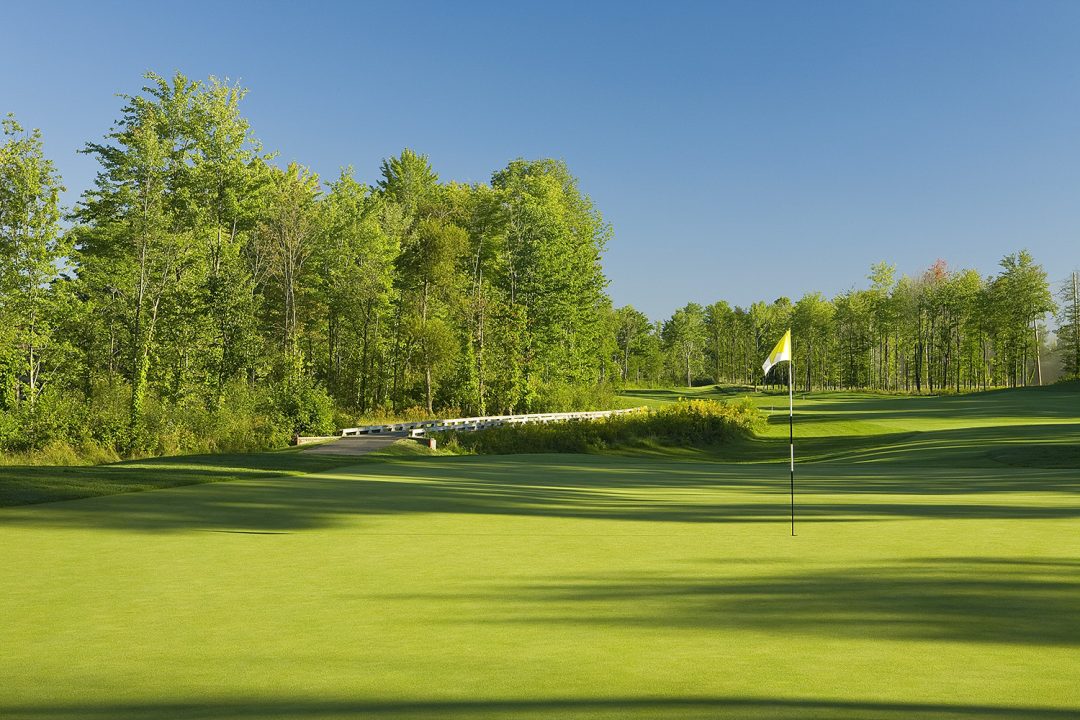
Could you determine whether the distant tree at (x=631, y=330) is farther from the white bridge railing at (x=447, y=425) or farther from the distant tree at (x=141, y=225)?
the distant tree at (x=141, y=225)

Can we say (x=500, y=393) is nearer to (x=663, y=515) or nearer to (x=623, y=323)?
(x=663, y=515)

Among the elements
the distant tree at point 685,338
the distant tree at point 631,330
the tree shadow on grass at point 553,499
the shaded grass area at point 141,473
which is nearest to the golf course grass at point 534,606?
the tree shadow on grass at point 553,499

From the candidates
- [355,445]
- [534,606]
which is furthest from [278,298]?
[534,606]

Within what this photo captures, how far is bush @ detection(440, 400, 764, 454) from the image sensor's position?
120ft

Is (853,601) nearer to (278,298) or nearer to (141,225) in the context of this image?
(141,225)

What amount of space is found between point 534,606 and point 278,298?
53.7 metres

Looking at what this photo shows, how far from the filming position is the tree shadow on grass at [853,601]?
20.4 ft

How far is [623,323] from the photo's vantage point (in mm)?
120562

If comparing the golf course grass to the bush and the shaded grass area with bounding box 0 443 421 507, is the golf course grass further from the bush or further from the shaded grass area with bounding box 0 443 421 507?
the bush

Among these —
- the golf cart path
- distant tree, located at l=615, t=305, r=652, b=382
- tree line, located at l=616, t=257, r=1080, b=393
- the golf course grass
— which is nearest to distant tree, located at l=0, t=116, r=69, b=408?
the golf cart path

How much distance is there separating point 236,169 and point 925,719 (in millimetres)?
45697

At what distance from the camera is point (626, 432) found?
41875 millimetres

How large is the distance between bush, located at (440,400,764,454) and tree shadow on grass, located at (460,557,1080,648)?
26372 millimetres

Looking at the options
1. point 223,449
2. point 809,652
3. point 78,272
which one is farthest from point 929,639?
point 78,272
